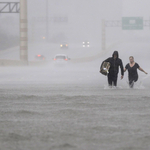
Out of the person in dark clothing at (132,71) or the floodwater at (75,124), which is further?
the person in dark clothing at (132,71)

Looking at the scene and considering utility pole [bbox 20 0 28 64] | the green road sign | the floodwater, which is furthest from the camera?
the green road sign

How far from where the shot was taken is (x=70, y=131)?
24.9 feet

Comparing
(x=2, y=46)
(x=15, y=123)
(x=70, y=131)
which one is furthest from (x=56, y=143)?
(x=2, y=46)

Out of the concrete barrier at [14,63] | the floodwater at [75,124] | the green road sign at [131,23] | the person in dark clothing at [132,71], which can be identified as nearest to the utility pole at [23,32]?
the concrete barrier at [14,63]

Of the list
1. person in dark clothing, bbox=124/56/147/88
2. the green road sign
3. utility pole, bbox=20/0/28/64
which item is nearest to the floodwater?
person in dark clothing, bbox=124/56/147/88

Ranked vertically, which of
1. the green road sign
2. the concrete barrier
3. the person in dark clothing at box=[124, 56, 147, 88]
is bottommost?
the concrete barrier

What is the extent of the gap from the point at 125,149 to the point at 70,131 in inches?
65.4

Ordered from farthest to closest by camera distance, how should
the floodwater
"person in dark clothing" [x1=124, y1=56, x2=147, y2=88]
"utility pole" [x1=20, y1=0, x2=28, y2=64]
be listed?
"utility pole" [x1=20, y1=0, x2=28, y2=64], "person in dark clothing" [x1=124, y1=56, x2=147, y2=88], the floodwater

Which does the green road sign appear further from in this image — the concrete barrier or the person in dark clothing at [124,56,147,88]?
the person in dark clothing at [124,56,147,88]

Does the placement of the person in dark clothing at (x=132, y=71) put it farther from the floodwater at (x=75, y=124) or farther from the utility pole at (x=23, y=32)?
the utility pole at (x=23, y=32)

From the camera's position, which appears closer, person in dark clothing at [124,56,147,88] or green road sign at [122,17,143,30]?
person in dark clothing at [124,56,147,88]

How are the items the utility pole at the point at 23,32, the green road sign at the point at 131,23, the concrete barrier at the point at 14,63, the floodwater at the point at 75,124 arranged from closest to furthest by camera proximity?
1. the floodwater at the point at 75,124
2. the concrete barrier at the point at 14,63
3. the utility pole at the point at 23,32
4. the green road sign at the point at 131,23

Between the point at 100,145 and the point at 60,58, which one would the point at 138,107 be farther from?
the point at 60,58

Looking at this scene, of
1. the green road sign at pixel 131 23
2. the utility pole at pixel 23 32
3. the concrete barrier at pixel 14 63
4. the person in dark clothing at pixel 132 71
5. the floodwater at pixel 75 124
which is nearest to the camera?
the floodwater at pixel 75 124
